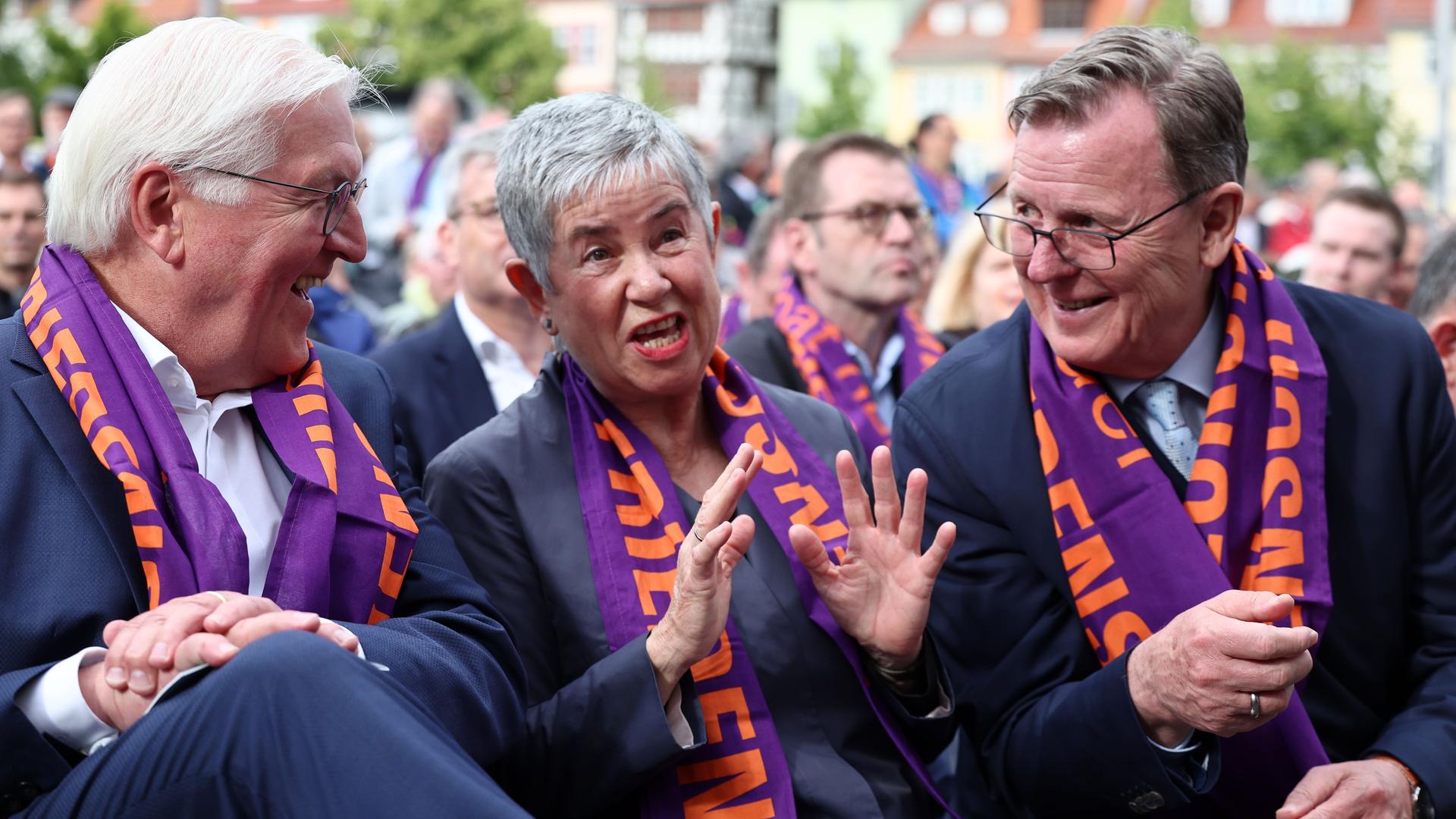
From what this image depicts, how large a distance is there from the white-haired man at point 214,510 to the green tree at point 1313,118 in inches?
1178

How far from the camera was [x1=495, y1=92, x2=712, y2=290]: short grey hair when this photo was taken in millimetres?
3209

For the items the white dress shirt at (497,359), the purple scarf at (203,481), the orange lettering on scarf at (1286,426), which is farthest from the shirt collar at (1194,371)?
the white dress shirt at (497,359)

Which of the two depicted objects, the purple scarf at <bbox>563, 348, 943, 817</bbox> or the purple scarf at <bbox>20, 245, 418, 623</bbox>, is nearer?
the purple scarf at <bbox>20, 245, 418, 623</bbox>

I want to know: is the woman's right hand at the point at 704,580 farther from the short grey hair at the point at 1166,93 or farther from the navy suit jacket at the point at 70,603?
the short grey hair at the point at 1166,93

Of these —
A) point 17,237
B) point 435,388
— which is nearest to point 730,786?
point 435,388

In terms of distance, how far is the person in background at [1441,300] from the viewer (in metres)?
4.08

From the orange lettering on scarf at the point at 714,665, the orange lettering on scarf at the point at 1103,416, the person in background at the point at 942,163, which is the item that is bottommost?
the person in background at the point at 942,163

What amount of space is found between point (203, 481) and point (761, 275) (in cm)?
468

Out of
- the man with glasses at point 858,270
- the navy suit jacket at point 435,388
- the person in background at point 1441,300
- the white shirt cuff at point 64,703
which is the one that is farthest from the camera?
the man with glasses at point 858,270

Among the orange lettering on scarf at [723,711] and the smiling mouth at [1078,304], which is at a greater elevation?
the smiling mouth at [1078,304]

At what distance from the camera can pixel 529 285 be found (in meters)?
3.44

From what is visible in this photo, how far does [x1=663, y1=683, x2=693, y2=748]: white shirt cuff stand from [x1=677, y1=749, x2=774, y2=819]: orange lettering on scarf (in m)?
0.10

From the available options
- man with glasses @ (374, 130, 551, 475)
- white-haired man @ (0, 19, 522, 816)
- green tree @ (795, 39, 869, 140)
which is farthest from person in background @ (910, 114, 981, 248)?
green tree @ (795, 39, 869, 140)

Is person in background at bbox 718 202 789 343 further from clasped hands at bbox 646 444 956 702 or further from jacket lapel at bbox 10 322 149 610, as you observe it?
jacket lapel at bbox 10 322 149 610
